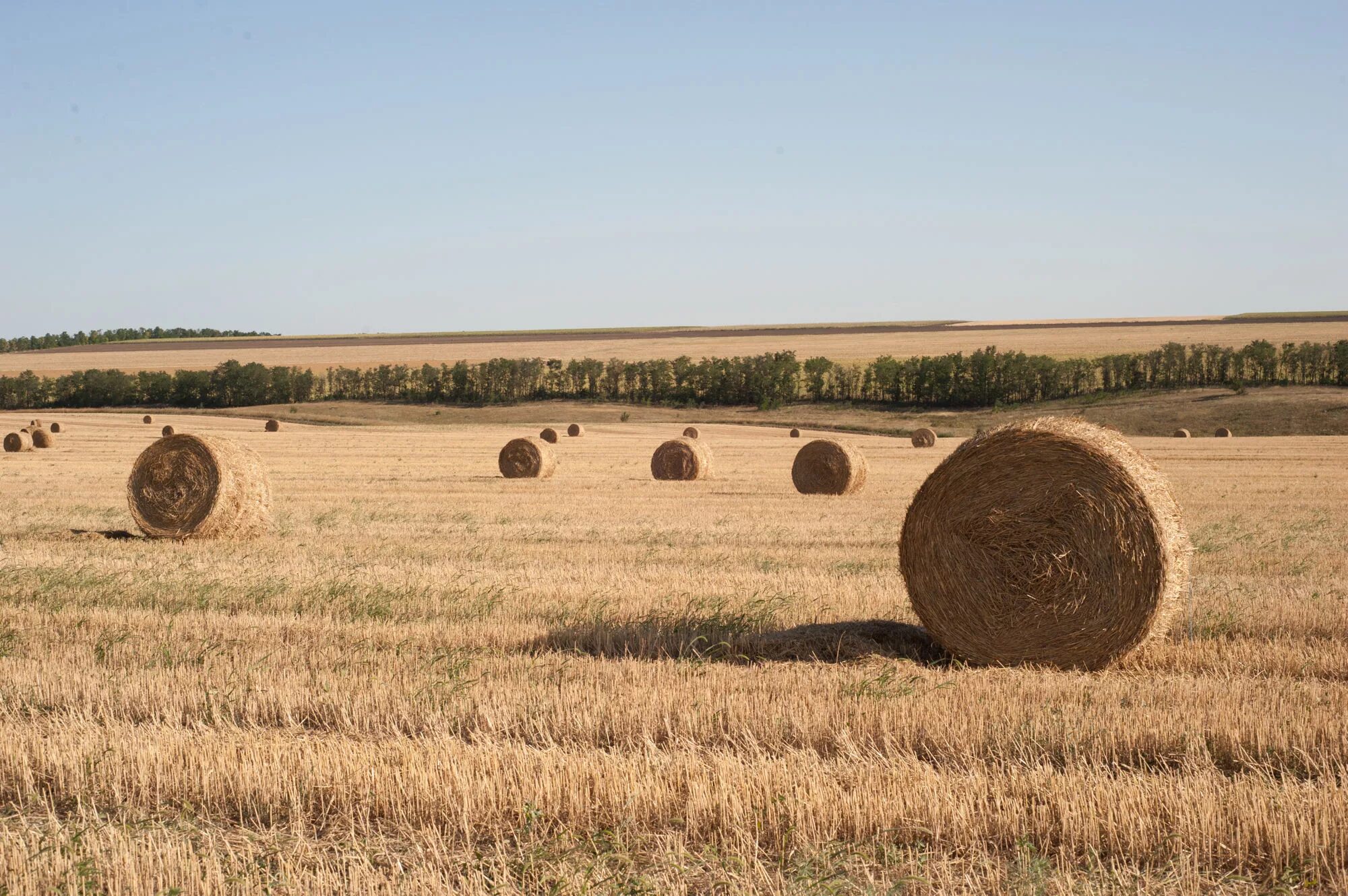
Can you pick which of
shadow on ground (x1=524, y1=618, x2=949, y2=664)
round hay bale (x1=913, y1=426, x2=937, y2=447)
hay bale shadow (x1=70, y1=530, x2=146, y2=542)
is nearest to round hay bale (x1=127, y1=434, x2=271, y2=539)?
hay bale shadow (x1=70, y1=530, x2=146, y2=542)

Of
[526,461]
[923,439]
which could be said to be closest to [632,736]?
[526,461]

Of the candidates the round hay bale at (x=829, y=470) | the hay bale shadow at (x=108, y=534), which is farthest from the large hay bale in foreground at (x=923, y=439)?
the hay bale shadow at (x=108, y=534)

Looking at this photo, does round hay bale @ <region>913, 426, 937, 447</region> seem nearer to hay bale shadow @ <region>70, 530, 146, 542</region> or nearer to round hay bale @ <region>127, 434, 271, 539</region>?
round hay bale @ <region>127, 434, 271, 539</region>

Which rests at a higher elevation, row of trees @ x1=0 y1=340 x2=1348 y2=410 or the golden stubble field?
row of trees @ x1=0 y1=340 x2=1348 y2=410

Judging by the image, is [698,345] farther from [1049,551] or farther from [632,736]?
[632,736]

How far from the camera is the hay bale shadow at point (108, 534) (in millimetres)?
16548

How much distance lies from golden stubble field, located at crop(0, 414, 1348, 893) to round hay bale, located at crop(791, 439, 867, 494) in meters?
10.8

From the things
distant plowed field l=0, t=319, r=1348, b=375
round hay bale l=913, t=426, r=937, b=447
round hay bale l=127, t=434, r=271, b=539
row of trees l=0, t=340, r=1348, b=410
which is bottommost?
round hay bale l=913, t=426, r=937, b=447

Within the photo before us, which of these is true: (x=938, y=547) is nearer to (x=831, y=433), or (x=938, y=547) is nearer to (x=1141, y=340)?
(x=831, y=433)

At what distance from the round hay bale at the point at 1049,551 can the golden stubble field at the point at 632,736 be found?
Result: 1.37 ft

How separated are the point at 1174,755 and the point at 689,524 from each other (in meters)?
12.2

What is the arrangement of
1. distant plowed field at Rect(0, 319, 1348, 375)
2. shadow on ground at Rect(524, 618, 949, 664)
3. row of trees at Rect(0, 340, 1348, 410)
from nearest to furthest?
shadow on ground at Rect(524, 618, 949, 664) < row of trees at Rect(0, 340, 1348, 410) < distant plowed field at Rect(0, 319, 1348, 375)

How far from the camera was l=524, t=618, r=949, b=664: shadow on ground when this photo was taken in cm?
884

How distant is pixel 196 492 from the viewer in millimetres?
17031
